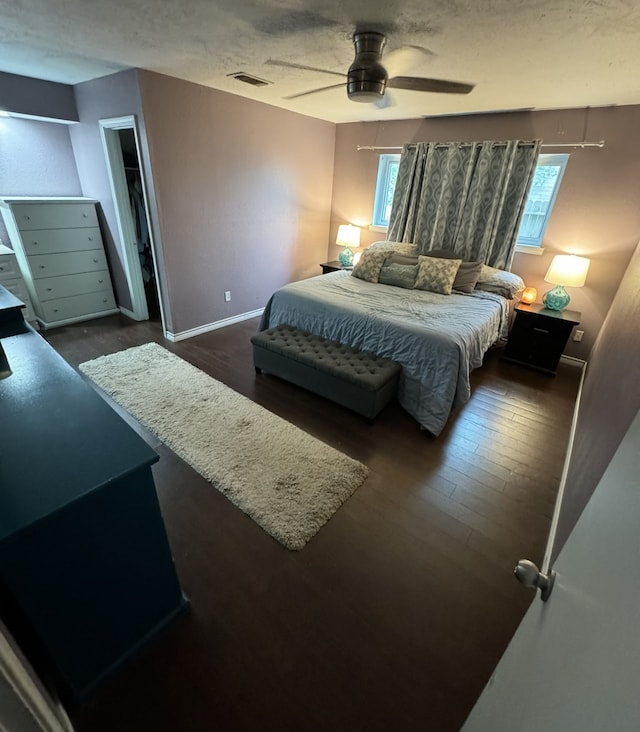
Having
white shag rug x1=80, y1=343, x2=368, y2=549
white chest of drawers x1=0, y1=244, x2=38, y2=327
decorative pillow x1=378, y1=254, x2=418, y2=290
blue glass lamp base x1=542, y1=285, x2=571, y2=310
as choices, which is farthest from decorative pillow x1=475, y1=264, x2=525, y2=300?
white chest of drawers x1=0, y1=244, x2=38, y2=327

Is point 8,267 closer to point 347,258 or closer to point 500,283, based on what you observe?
point 347,258

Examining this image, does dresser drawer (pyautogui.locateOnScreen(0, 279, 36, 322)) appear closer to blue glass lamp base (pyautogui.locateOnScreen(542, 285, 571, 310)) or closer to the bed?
the bed

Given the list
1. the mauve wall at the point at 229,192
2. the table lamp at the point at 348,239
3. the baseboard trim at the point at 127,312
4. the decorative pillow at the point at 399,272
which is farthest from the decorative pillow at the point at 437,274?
the baseboard trim at the point at 127,312

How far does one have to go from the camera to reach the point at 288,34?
1.95 m

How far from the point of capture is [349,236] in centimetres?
470

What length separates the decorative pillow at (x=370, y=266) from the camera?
3738 mm

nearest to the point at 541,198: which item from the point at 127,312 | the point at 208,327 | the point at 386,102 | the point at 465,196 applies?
the point at 465,196

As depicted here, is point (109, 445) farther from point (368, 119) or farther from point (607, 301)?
point (368, 119)

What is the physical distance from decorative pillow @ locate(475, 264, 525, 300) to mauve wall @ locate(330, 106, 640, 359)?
1.01 ft

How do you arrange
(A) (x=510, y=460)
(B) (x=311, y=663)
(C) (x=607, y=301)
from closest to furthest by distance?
(B) (x=311, y=663), (A) (x=510, y=460), (C) (x=607, y=301)

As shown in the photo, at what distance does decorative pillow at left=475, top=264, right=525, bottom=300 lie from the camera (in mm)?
3494

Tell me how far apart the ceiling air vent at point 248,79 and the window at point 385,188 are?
77.0 inches

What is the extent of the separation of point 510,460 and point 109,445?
233cm

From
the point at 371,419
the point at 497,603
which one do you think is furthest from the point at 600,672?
the point at 371,419
